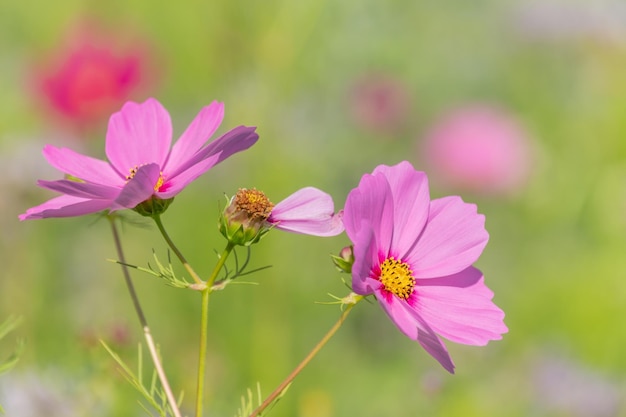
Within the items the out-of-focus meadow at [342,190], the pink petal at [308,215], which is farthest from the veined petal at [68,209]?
the out-of-focus meadow at [342,190]

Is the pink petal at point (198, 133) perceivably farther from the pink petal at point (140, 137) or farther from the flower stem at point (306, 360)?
the flower stem at point (306, 360)

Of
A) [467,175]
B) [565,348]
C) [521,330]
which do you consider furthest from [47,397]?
[467,175]

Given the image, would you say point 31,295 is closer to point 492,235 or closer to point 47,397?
point 47,397

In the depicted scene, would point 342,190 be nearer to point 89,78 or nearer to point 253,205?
point 89,78

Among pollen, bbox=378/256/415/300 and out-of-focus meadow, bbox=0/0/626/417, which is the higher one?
pollen, bbox=378/256/415/300

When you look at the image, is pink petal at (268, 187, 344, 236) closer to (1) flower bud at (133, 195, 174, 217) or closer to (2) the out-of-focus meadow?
(1) flower bud at (133, 195, 174, 217)

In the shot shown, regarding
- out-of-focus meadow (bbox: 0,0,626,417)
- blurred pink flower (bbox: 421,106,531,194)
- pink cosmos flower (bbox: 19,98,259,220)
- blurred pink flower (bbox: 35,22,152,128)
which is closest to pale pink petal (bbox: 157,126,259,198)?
pink cosmos flower (bbox: 19,98,259,220)

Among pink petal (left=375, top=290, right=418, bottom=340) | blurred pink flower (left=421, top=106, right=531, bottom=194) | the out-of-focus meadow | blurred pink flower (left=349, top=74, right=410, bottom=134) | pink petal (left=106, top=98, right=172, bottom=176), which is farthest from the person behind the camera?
blurred pink flower (left=421, top=106, right=531, bottom=194)
